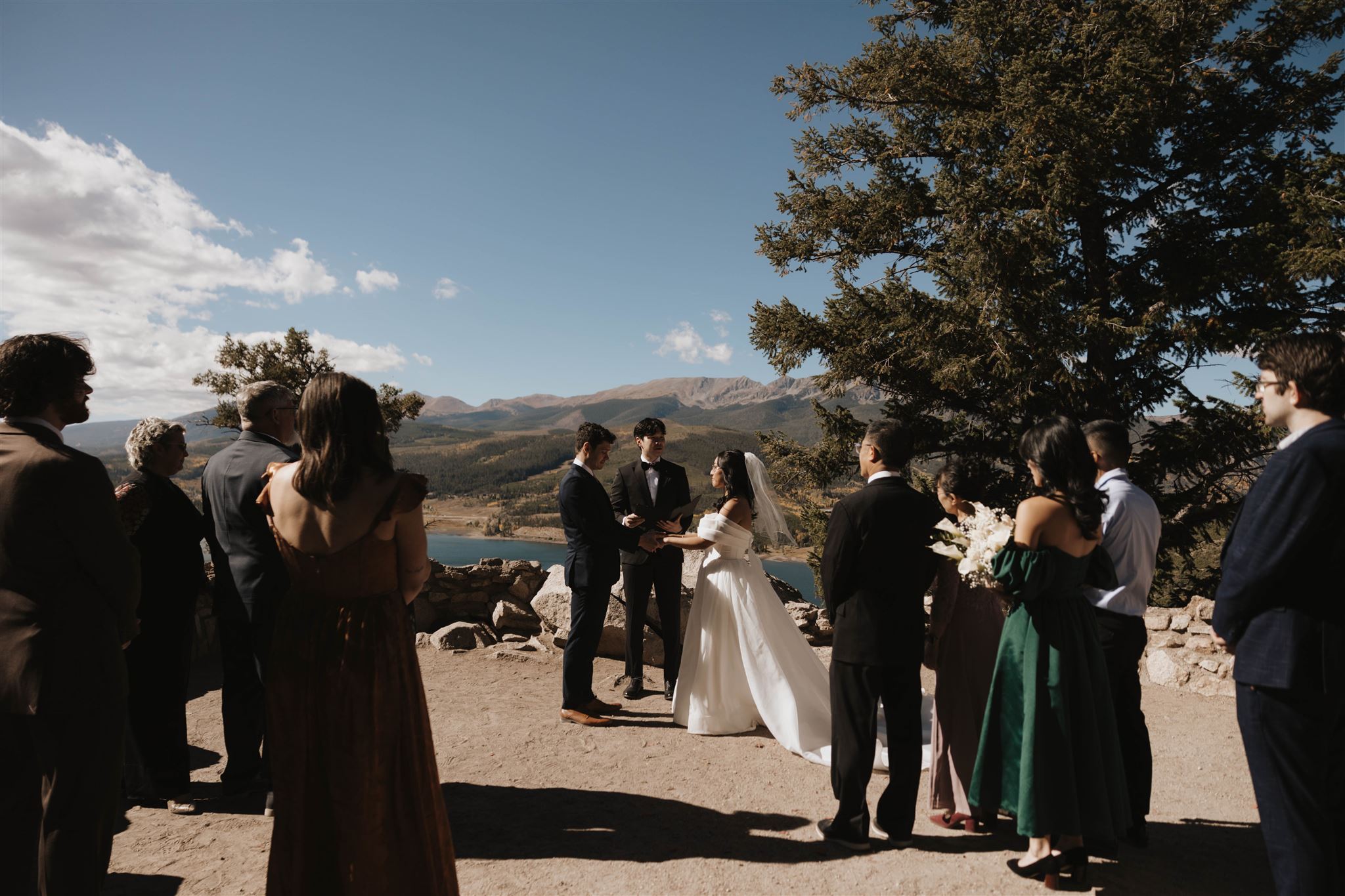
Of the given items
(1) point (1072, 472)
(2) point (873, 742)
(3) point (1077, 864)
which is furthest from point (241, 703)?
(1) point (1072, 472)

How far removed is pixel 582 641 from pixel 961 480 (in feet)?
10.6

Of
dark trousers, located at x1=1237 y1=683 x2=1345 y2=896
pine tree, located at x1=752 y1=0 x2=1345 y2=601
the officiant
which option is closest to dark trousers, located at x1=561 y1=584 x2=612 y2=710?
the officiant

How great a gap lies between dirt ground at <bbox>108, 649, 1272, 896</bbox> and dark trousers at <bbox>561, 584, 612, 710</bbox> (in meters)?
0.26

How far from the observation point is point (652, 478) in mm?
6672

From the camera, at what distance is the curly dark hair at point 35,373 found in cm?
253

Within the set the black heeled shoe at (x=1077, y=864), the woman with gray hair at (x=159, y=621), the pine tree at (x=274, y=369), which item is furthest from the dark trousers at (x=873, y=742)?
the pine tree at (x=274, y=369)

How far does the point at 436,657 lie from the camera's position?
319 inches

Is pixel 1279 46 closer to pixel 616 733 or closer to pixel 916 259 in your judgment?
pixel 916 259

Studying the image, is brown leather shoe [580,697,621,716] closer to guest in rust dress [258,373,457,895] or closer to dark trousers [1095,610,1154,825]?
guest in rust dress [258,373,457,895]

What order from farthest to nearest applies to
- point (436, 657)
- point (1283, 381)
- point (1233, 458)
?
1. point (1233, 458)
2. point (436, 657)
3. point (1283, 381)

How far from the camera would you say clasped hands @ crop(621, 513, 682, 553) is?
616 cm

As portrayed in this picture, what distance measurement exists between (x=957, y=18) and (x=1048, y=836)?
14.0 m

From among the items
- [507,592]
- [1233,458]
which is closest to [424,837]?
[507,592]

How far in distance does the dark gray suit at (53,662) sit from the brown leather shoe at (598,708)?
145 inches
